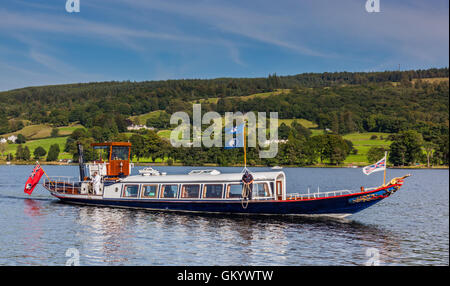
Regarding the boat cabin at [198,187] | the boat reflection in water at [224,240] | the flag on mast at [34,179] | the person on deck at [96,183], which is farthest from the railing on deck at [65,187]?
the boat reflection in water at [224,240]

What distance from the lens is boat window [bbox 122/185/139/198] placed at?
5503cm

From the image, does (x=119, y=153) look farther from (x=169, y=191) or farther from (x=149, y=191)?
(x=169, y=191)

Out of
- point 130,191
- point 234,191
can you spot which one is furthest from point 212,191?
point 130,191

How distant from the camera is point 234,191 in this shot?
48500 millimetres

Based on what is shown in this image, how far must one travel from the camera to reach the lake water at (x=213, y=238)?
32312 mm

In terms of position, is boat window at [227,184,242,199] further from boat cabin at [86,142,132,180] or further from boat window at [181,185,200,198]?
boat cabin at [86,142,132,180]

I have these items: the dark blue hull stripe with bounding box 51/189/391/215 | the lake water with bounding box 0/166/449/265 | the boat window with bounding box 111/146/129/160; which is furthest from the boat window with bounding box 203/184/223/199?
the boat window with bounding box 111/146/129/160

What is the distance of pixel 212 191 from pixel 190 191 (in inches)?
115

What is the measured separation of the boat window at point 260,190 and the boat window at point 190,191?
21.5 feet

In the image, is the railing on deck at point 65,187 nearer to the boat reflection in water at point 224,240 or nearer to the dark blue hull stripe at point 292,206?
the boat reflection in water at point 224,240

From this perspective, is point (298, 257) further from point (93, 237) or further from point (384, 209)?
point (384, 209)

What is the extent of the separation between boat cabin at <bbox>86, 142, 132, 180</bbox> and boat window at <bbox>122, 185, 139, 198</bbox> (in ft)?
17.5
